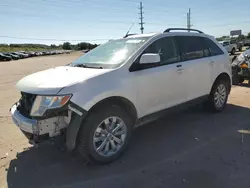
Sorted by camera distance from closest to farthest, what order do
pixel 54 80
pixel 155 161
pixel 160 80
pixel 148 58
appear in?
pixel 54 80, pixel 155 161, pixel 148 58, pixel 160 80

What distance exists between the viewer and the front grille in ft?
10.8

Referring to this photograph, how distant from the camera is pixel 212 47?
5.50m

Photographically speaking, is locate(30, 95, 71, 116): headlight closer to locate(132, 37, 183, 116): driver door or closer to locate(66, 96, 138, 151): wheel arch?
locate(66, 96, 138, 151): wheel arch

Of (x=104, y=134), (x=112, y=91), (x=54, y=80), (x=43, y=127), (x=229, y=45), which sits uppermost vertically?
(x=229, y=45)

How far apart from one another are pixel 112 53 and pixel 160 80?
2.97ft

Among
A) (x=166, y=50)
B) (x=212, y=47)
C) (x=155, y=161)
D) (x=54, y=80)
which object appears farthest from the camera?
(x=212, y=47)

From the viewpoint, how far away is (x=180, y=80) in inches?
179

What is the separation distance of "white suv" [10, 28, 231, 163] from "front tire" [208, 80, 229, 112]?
38cm

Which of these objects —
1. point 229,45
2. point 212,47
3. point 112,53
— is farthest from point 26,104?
point 229,45

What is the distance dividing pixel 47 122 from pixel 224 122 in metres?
3.54

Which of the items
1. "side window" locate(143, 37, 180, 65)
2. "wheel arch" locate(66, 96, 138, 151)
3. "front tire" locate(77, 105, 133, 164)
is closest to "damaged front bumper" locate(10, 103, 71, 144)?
"wheel arch" locate(66, 96, 138, 151)

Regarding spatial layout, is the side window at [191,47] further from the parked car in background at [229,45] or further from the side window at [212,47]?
the parked car in background at [229,45]

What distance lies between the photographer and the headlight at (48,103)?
3082mm

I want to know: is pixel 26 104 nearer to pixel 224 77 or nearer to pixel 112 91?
pixel 112 91
